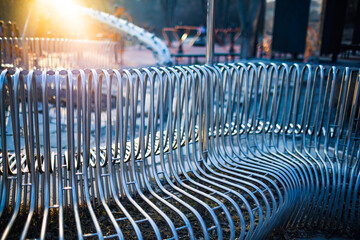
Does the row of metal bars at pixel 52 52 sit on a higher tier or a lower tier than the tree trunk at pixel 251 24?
lower

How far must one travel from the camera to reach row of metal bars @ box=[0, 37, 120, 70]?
21.4 feet

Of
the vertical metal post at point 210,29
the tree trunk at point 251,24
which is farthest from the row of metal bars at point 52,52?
the tree trunk at point 251,24

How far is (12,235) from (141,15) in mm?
30077

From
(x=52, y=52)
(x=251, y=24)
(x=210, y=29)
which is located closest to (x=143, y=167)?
(x=210, y=29)

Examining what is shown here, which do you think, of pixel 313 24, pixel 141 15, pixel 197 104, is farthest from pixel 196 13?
pixel 197 104

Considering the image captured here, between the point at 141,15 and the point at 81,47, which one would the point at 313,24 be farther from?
the point at 141,15

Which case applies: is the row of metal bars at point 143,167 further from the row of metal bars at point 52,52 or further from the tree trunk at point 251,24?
the tree trunk at point 251,24

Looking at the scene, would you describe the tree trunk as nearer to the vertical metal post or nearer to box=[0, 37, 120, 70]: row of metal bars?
box=[0, 37, 120, 70]: row of metal bars

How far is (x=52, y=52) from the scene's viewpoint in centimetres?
746

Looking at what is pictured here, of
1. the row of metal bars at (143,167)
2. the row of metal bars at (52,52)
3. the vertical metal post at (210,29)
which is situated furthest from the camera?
the row of metal bars at (52,52)

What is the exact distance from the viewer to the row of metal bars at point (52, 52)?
6.52m

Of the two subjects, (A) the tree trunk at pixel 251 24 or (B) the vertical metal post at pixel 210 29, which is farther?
(A) the tree trunk at pixel 251 24

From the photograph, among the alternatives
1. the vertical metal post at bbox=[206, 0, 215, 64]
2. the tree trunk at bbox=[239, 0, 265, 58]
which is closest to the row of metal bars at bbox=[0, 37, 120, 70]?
the vertical metal post at bbox=[206, 0, 215, 64]

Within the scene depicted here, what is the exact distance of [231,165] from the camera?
8.63 ft
